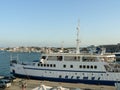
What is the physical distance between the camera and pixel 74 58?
47188mm

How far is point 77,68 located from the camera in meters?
46.5

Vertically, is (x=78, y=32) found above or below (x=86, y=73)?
above

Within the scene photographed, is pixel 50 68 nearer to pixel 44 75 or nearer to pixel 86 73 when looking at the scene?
pixel 44 75

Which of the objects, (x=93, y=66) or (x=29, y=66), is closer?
(x=93, y=66)

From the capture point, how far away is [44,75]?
48.4 meters

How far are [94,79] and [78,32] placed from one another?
897 cm

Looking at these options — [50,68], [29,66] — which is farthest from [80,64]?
[29,66]

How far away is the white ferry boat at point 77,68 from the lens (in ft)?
150

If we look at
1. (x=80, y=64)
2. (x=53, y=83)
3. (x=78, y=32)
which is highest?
(x=78, y=32)

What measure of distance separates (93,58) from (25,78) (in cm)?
1291

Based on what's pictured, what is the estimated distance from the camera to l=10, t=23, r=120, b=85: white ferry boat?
4575cm

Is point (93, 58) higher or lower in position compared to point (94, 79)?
higher

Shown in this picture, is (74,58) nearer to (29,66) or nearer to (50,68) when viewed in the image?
(50,68)

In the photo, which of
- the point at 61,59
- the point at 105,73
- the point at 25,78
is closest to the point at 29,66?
the point at 25,78
